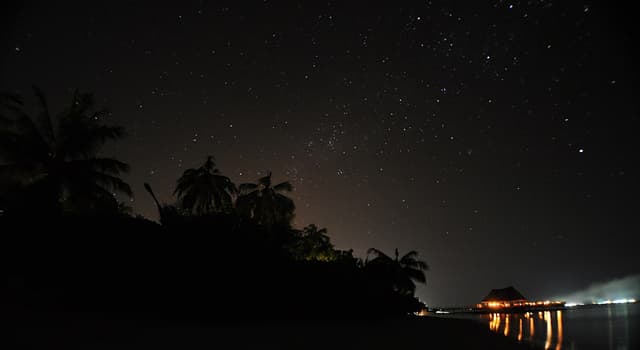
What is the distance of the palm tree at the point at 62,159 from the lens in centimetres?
1723

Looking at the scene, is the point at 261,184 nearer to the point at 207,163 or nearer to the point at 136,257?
the point at 207,163

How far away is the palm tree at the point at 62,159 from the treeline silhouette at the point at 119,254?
0.05 metres

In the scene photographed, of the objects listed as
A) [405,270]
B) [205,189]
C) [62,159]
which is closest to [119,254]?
[62,159]

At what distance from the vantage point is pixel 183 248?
10.8 meters

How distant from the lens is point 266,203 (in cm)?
3397

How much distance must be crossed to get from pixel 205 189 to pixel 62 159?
13.4 metres

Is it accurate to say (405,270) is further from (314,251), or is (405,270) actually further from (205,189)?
→ (205,189)

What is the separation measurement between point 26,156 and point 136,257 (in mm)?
12360

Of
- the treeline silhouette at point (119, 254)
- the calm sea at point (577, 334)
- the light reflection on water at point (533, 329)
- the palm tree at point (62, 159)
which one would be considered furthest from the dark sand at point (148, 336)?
the palm tree at point (62, 159)

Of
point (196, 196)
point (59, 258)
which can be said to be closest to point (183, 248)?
point (59, 258)

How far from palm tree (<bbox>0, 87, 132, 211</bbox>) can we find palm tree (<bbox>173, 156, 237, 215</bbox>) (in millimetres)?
11615

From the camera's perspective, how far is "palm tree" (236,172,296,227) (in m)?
33.7

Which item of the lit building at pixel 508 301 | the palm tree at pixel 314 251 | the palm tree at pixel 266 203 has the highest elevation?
the palm tree at pixel 266 203

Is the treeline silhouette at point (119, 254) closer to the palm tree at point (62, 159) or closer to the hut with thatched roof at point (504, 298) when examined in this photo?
the palm tree at point (62, 159)
